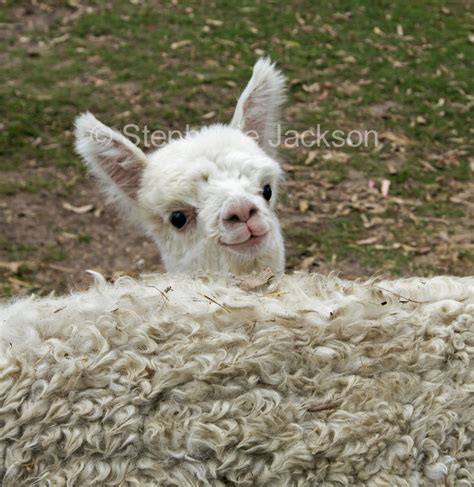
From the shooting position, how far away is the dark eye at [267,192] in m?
3.79

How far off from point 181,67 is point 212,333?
797cm

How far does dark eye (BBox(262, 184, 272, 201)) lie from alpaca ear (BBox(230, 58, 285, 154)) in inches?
21.5

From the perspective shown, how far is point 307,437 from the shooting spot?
179 cm

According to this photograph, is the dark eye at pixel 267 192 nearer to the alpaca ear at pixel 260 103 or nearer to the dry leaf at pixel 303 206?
the alpaca ear at pixel 260 103

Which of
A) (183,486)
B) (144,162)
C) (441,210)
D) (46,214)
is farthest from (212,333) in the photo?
(441,210)

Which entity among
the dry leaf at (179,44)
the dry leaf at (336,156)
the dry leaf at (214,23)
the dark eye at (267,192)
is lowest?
the dry leaf at (336,156)

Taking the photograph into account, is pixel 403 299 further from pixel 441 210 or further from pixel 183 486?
pixel 441 210

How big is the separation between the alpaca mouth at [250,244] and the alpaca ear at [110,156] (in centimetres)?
85

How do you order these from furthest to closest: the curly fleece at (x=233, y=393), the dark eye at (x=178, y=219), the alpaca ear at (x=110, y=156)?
the alpaca ear at (x=110, y=156) → the dark eye at (x=178, y=219) → the curly fleece at (x=233, y=393)

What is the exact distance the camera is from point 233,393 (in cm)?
182

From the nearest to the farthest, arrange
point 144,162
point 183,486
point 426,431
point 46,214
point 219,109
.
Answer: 1. point 183,486
2. point 426,431
3. point 144,162
4. point 46,214
5. point 219,109

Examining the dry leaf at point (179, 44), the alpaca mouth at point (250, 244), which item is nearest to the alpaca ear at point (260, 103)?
the alpaca mouth at point (250, 244)

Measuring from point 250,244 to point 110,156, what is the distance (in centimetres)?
102

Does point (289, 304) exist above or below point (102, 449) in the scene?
above
